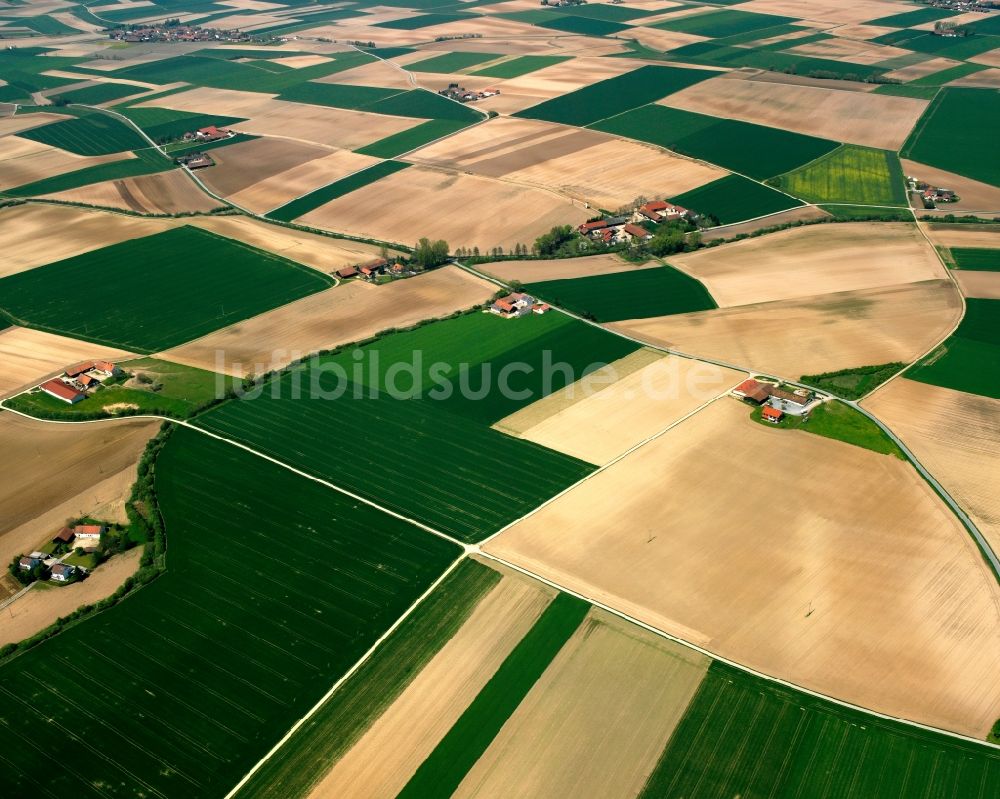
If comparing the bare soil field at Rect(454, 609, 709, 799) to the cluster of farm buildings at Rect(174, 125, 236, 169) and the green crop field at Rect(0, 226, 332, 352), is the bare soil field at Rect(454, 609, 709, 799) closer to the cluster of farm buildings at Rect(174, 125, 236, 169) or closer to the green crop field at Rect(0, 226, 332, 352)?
the green crop field at Rect(0, 226, 332, 352)

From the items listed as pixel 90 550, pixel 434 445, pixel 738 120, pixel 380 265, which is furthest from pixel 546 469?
pixel 738 120

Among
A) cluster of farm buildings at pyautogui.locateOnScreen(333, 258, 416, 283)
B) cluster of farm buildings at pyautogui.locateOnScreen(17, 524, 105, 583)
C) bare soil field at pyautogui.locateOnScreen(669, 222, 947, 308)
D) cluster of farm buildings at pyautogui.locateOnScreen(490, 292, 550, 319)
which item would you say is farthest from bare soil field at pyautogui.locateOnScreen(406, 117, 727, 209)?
cluster of farm buildings at pyautogui.locateOnScreen(17, 524, 105, 583)

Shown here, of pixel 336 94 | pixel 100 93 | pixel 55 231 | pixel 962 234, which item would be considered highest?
pixel 336 94

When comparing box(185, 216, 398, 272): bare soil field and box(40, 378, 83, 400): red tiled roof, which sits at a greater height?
box(185, 216, 398, 272): bare soil field

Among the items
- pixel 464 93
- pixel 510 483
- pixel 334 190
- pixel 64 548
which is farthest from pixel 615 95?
pixel 64 548

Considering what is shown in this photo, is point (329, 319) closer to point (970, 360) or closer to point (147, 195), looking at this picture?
point (147, 195)
